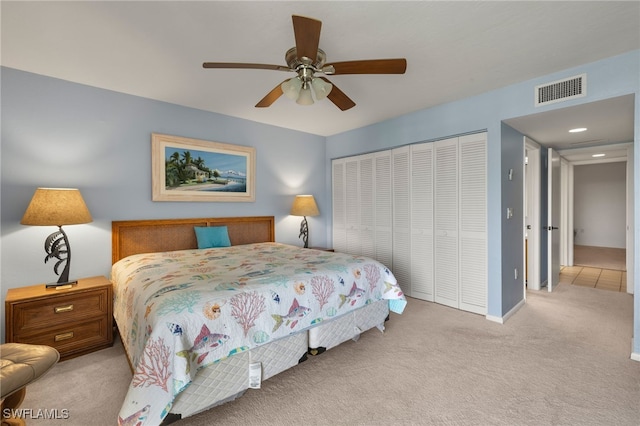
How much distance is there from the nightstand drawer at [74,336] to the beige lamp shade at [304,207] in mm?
2647

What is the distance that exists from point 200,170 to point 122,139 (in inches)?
34.7

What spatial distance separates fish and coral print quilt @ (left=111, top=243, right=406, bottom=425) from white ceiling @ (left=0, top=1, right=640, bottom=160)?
1780 mm

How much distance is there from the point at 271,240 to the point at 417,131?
261cm

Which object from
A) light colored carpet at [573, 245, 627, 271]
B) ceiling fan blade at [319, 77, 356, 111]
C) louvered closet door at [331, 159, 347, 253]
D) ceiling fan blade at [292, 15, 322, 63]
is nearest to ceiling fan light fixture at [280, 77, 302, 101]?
ceiling fan blade at [292, 15, 322, 63]

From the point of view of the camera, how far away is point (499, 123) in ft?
10.4

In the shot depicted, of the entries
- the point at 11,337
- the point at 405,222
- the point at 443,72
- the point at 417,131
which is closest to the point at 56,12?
the point at 11,337

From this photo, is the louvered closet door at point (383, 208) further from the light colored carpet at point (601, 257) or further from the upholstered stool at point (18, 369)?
the light colored carpet at point (601, 257)

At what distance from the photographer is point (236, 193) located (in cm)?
415

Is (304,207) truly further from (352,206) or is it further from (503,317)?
(503,317)

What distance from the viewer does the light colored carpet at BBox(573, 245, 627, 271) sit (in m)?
5.78

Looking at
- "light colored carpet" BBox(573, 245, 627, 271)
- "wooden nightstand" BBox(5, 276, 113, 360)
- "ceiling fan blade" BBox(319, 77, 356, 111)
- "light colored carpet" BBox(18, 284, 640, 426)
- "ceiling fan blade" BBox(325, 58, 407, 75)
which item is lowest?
"light colored carpet" BBox(18, 284, 640, 426)

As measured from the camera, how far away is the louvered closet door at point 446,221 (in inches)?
141

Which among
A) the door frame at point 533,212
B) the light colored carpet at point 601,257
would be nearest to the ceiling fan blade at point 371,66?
the door frame at point 533,212

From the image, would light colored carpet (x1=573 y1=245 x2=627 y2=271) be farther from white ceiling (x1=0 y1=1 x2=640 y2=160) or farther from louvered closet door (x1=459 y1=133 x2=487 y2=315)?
louvered closet door (x1=459 y1=133 x2=487 y2=315)
